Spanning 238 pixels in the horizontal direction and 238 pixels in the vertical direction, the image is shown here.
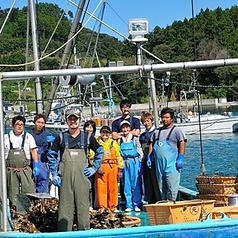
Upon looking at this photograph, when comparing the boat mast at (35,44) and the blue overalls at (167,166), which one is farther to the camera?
the boat mast at (35,44)

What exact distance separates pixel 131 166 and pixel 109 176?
0.38 metres

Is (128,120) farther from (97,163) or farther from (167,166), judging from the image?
(97,163)

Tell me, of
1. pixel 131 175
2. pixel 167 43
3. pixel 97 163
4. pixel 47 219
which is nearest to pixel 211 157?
pixel 131 175

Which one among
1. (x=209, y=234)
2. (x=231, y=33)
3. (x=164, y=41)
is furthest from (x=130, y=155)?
(x=231, y=33)

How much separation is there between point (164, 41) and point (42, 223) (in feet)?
148

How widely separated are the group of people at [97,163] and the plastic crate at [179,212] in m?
0.75

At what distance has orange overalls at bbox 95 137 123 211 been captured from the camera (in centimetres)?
835

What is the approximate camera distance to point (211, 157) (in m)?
28.9

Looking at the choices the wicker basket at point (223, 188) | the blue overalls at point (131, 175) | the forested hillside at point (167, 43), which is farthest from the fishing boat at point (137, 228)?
the forested hillside at point (167, 43)

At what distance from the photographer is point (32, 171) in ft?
26.9

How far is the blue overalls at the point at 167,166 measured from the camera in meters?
7.94

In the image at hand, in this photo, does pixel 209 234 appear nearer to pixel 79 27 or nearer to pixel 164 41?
pixel 79 27

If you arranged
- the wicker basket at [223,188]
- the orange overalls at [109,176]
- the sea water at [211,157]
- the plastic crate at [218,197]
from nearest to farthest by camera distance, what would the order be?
1. the plastic crate at [218,197]
2. the wicker basket at [223,188]
3. the orange overalls at [109,176]
4. the sea water at [211,157]

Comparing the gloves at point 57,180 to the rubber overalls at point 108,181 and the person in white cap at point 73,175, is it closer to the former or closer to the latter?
the person in white cap at point 73,175
